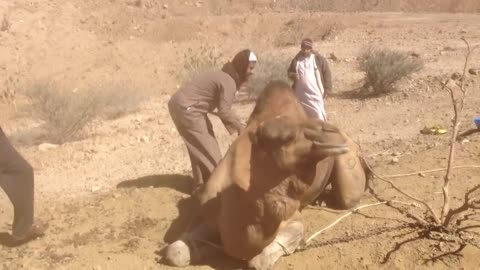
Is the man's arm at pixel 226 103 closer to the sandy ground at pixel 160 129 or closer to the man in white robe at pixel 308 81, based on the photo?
the sandy ground at pixel 160 129

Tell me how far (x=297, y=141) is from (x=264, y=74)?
10703 mm

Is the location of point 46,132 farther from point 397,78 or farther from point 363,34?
point 363,34

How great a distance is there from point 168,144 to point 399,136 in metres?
3.57

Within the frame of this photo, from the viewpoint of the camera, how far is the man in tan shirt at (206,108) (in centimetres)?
695

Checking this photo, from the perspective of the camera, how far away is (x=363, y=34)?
70.8 feet

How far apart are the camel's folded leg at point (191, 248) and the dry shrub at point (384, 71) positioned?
8.72 meters

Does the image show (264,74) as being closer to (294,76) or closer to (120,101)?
(120,101)

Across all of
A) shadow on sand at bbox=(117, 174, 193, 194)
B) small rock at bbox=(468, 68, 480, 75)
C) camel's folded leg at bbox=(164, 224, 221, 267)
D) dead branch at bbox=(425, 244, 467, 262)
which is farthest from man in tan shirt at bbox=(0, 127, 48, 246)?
small rock at bbox=(468, 68, 480, 75)

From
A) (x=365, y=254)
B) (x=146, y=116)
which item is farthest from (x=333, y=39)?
(x=365, y=254)

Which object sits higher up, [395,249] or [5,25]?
[395,249]

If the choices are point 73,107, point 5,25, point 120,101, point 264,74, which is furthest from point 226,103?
point 5,25

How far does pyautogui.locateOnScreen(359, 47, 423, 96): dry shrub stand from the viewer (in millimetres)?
13609

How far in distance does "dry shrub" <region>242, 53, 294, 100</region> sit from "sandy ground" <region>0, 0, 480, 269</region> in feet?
2.73

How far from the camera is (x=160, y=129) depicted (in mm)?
12344
